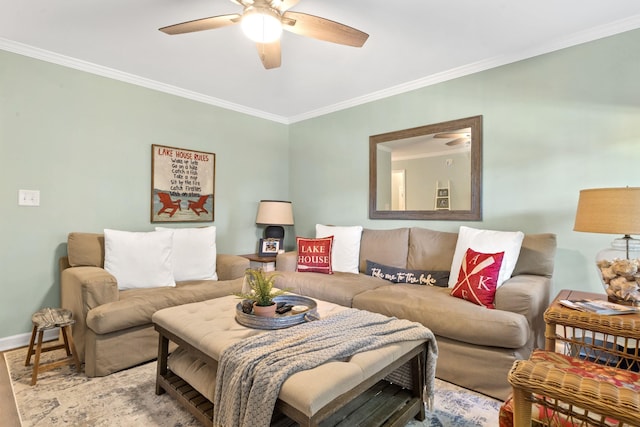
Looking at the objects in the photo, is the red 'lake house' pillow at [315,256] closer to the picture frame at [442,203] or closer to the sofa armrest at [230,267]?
the sofa armrest at [230,267]

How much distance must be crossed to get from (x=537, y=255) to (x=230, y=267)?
8.34 ft

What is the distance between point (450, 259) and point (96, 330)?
104 inches

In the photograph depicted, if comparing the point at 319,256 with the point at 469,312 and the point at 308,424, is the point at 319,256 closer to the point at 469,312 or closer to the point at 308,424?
the point at 469,312

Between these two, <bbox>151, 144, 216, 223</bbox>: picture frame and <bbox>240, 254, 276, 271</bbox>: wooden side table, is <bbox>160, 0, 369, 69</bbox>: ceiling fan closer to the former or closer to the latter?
<bbox>151, 144, 216, 223</bbox>: picture frame

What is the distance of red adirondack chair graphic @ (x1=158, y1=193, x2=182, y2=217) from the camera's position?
3309 mm

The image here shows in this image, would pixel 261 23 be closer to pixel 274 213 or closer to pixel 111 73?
pixel 111 73

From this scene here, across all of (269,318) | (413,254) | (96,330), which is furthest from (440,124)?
(96,330)

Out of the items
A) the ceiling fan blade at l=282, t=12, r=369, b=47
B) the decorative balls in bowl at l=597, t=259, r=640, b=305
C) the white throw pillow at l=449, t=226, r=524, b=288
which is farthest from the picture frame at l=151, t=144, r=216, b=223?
the decorative balls in bowl at l=597, t=259, r=640, b=305

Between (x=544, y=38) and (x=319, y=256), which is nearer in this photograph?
(x=544, y=38)

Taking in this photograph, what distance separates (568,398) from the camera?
902 mm

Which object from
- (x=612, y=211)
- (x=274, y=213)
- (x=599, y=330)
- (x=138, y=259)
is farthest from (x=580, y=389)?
(x=274, y=213)

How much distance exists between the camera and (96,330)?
2.04 m

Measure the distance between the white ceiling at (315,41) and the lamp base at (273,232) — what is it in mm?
1603

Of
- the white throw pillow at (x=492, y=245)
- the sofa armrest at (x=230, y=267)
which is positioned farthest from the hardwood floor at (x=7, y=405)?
the white throw pillow at (x=492, y=245)
